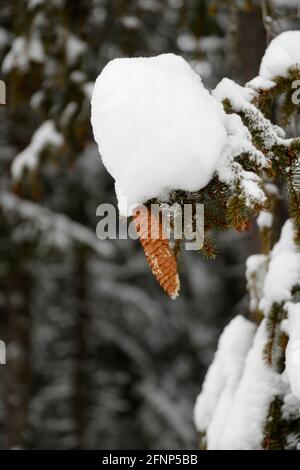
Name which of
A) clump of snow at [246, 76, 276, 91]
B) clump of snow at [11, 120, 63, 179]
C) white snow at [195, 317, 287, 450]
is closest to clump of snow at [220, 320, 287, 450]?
white snow at [195, 317, 287, 450]

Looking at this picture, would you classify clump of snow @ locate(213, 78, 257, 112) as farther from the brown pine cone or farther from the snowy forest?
the brown pine cone

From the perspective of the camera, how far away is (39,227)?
7355mm

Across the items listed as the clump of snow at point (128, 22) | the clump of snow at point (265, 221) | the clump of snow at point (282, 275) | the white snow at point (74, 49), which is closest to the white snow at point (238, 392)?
the clump of snow at point (282, 275)

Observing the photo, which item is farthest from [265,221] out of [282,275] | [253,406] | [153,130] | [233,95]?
[153,130]

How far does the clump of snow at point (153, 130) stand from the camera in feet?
5.51

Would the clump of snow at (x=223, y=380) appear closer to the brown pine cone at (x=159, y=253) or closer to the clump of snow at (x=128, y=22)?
the brown pine cone at (x=159, y=253)

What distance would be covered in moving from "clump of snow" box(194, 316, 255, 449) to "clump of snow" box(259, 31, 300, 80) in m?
1.22

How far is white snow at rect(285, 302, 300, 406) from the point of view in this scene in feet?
6.33

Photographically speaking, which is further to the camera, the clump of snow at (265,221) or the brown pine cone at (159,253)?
the clump of snow at (265,221)

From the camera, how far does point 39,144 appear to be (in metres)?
5.88

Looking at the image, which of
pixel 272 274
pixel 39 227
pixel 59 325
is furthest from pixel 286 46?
pixel 59 325

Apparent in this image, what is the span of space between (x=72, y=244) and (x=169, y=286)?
18.9ft

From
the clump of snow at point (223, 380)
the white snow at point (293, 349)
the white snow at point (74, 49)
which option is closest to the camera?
the white snow at point (293, 349)

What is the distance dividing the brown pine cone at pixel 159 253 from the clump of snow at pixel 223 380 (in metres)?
1.19
